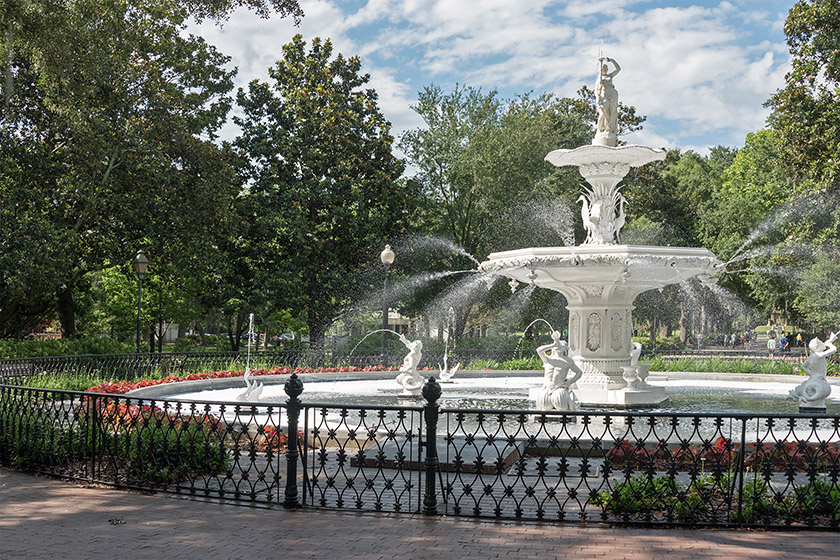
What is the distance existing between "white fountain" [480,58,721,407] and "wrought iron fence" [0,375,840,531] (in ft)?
14.2

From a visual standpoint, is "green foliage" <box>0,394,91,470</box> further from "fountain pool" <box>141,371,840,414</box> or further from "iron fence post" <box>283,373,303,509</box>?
"fountain pool" <box>141,371,840,414</box>

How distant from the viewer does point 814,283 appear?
32.6 meters

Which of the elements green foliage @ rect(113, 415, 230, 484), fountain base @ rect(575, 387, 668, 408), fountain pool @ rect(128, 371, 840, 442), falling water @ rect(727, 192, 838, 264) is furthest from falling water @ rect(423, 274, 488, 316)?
green foliage @ rect(113, 415, 230, 484)

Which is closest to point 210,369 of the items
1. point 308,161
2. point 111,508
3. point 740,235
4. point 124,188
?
point 124,188

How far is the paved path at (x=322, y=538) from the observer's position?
19.4 feet

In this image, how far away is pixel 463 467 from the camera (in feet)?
26.8

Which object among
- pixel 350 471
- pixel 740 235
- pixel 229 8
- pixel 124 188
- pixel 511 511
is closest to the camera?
pixel 511 511

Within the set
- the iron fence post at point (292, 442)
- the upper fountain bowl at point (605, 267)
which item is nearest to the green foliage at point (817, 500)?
the iron fence post at point (292, 442)

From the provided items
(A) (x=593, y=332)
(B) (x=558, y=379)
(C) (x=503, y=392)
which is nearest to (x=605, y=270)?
(A) (x=593, y=332)

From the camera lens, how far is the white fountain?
13.4 metres

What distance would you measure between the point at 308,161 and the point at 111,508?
23.7m

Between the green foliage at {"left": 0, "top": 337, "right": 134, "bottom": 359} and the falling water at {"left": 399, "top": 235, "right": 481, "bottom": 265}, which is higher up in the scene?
the falling water at {"left": 399, "top": 235, "right": 481, "bottom": 265}

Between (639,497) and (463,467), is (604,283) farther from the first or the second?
(639,497)

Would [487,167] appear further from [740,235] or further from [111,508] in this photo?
[111,508]
